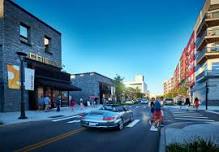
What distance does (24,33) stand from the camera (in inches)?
1177

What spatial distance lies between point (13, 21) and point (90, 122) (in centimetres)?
1951

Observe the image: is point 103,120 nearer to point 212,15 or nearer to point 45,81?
point 45,81

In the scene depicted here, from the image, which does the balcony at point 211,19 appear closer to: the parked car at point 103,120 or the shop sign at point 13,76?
the shop sign at point 13,76

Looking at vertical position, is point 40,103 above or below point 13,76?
below

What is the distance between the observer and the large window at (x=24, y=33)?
1150 inches

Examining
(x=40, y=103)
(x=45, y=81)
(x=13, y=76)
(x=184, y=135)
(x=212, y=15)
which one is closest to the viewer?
(x=184, y=135)

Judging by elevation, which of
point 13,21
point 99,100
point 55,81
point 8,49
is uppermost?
point 13,21

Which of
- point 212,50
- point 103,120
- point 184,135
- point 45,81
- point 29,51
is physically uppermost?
point 212,50

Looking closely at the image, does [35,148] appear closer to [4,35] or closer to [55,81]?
[4,35]

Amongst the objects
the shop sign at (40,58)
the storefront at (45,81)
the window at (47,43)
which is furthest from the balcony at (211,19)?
the shop sign at (40,58)

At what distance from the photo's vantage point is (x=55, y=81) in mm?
34375

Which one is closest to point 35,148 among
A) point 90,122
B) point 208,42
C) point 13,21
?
point 90,122

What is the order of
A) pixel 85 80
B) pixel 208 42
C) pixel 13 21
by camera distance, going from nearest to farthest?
pixel 13 21, pixel 208 42, pixel 85 80

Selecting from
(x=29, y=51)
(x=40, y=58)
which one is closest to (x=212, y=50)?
(x=40, y=58)
